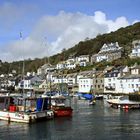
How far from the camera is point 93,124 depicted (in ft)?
158

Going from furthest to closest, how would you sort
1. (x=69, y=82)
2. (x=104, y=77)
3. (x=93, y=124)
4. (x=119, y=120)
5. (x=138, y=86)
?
(x=69, y=82) < (x=104, y=77) < (x=138, y=86) < (x=119, y=120) < (x=93, y=124)

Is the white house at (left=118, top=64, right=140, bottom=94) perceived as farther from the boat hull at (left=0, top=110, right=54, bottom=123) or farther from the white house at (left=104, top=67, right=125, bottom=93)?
the boat hull at (left=0, top=110, right=54, bottom=123)

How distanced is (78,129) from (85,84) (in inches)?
3035

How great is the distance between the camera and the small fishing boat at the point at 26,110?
49625mm

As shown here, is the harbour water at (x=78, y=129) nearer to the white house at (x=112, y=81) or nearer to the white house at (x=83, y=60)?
the white house at (x=112, y=81)

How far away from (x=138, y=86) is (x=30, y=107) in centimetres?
5071

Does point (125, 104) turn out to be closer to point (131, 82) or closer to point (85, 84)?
point (131, 82)

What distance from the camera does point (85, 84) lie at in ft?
398

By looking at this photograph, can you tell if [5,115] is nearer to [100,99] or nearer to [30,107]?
[30,107]

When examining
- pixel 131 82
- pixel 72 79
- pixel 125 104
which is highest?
pixel 72 79

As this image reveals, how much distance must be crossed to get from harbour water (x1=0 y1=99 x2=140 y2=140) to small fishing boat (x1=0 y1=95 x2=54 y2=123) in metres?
1.08

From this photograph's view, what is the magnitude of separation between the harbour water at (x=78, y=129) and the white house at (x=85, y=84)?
63.2 meters

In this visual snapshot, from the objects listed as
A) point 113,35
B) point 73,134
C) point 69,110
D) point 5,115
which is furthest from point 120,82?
point 113,35

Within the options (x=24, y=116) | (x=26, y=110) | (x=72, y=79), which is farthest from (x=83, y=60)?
(x=24, y=116)
